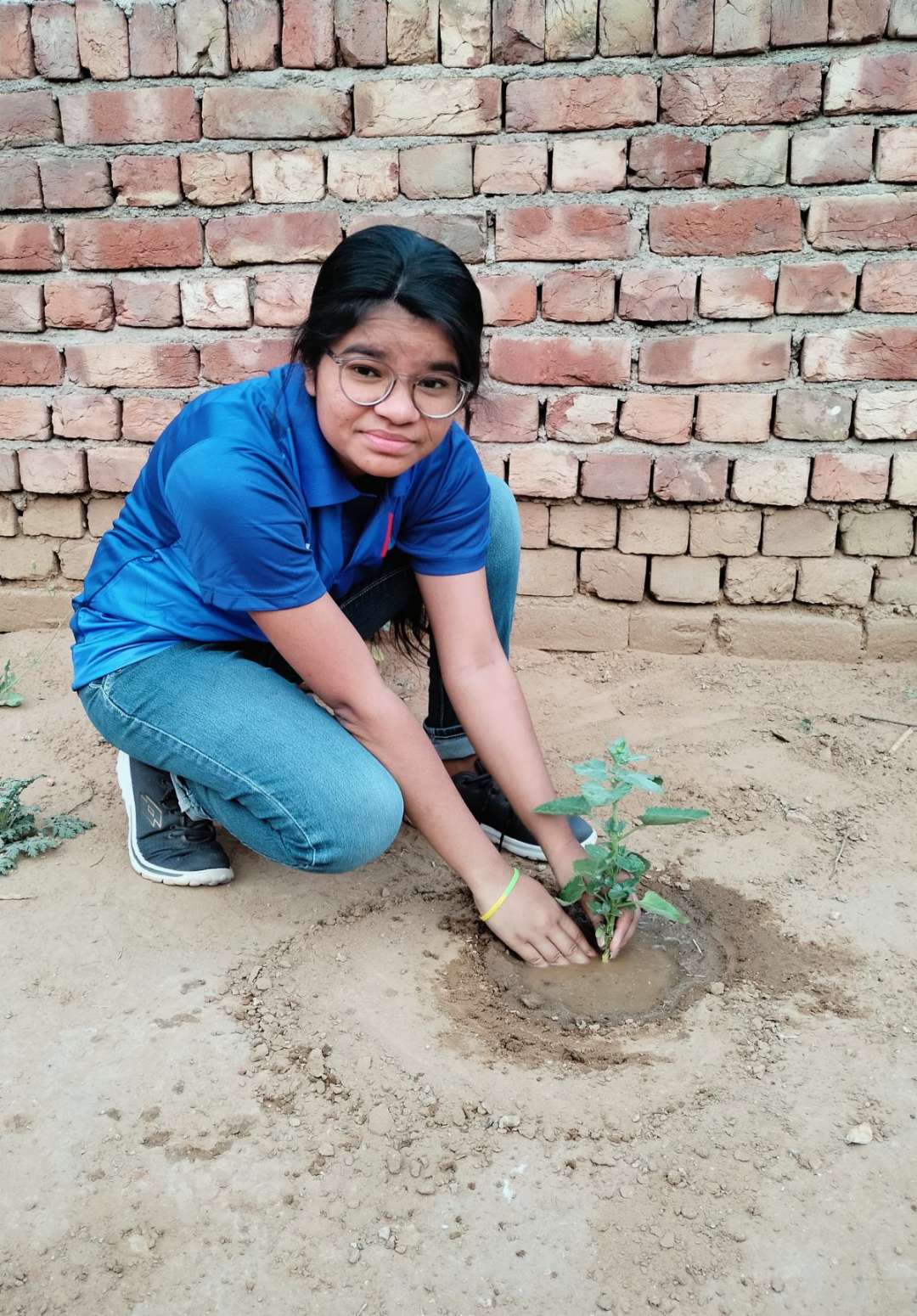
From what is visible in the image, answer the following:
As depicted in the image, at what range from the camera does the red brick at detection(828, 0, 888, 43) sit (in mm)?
2355

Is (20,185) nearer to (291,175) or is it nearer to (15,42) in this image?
(15,42)

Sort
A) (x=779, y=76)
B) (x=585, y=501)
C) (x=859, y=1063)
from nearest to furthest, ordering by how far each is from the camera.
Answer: (x=859, y=1063), (x=779, y=76), (x=585, y=501)

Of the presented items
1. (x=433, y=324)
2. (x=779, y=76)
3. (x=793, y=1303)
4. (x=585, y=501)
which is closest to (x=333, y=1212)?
(x=793, y=1303)

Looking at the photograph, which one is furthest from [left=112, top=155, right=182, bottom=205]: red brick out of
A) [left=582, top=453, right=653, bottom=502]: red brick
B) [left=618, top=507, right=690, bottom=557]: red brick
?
[left=618, top=507, right=690, bottom=557]: red brick

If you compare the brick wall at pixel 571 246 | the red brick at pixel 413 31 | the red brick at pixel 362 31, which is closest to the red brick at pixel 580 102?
the brick wall at pixel 571 246

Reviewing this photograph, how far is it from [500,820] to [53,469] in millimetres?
1602

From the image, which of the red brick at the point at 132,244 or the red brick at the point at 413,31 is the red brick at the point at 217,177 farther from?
the red brick at the point at 413,31

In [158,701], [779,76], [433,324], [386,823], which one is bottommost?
[386,823]

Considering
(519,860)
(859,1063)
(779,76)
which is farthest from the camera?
(779,76)

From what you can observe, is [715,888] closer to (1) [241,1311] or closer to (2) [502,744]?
(2) [502,744]

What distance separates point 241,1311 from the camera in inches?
47.4

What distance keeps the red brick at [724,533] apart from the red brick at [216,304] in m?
1.29

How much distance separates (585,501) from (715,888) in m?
1.14

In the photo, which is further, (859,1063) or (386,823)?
(386,823)
